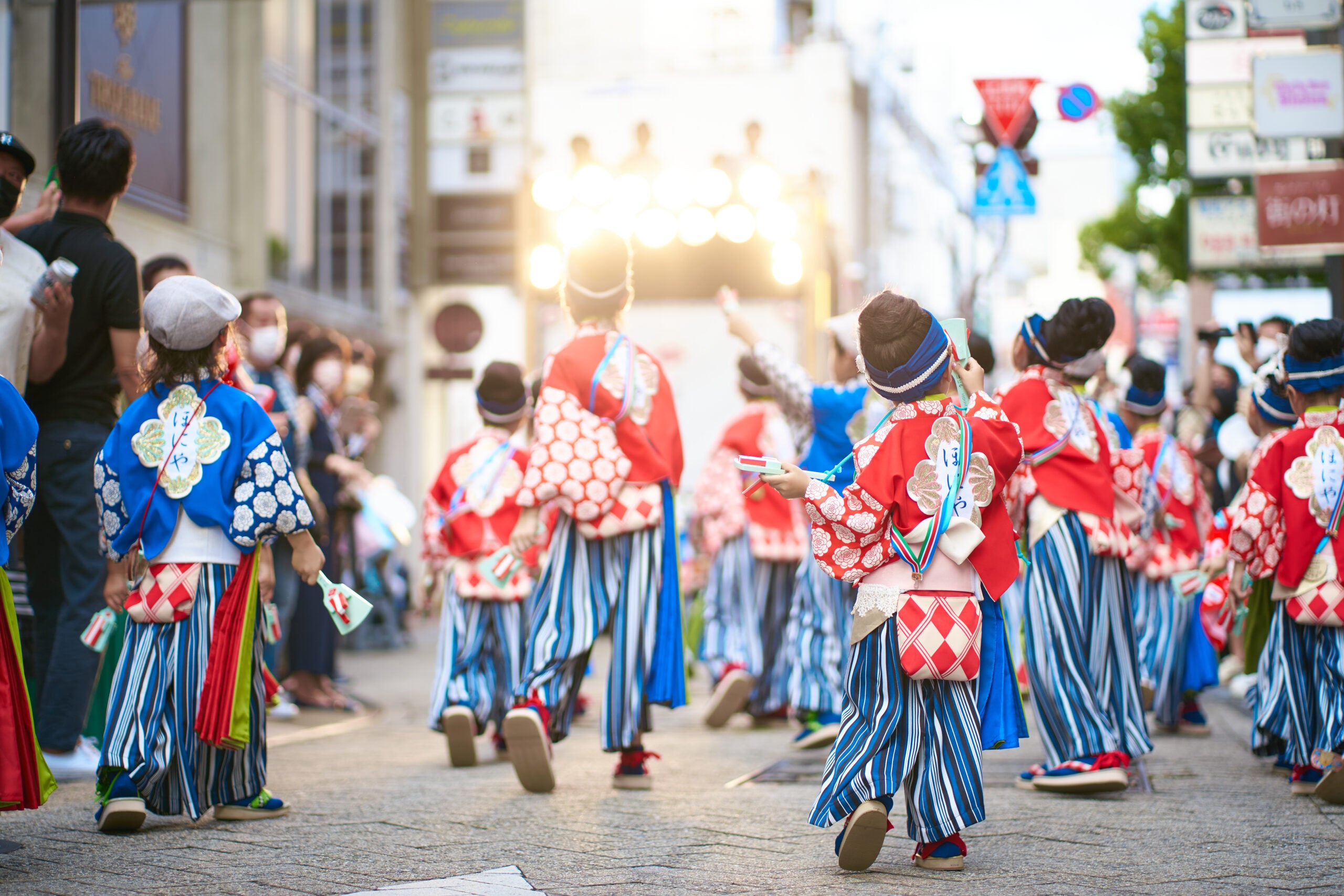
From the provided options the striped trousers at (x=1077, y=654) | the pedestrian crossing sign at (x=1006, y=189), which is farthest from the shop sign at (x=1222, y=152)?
the striped trousers at (x=1077, y=654)

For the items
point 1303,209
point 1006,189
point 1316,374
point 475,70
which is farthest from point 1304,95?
point 475,70

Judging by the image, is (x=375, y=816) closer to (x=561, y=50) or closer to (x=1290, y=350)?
(x=1290, y=350)

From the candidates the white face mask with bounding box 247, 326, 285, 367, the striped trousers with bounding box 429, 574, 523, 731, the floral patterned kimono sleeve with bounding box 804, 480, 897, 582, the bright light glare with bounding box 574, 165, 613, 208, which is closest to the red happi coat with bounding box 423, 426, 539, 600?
the striped trousers with bounding box 429, 574, 523, 731

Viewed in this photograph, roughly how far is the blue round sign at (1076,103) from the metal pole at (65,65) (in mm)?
7779

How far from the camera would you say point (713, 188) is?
38.7ft

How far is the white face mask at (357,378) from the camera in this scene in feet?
32.0

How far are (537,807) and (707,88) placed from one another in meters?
20.8

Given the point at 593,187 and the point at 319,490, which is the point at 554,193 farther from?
the point at 319,490

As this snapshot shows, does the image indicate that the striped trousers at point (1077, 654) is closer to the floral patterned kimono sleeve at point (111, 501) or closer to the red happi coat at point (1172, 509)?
the red happi coat at point (1172, 509)

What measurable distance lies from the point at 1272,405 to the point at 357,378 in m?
6.13

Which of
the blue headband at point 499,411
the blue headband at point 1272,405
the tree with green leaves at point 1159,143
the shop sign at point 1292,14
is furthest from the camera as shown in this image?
the tree with green leaves at point 1159,143

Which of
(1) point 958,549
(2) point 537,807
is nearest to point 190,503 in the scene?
(2) point 537,807

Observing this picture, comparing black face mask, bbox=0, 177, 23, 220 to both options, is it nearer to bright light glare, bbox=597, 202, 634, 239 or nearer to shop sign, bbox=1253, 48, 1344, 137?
shop sign, bbox=1253, 48, 1344, 137

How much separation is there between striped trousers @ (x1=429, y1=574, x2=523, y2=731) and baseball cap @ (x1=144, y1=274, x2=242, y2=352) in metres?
2.40
